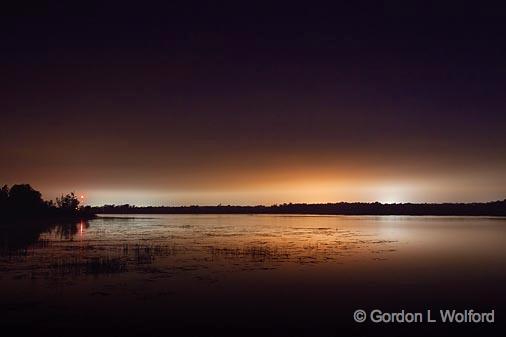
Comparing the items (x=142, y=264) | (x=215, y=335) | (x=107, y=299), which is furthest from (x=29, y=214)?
(x=215, y=335)

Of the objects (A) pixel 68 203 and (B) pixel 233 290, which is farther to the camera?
(A) pixel 68 203

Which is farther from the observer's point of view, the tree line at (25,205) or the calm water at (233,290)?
the tree line at (25,205)

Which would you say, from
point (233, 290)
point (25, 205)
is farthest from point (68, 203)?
point (233, 290)

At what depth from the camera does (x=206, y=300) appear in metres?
20.9

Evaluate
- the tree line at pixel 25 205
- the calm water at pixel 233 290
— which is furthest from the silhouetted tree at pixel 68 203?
the calm water at pixel 233 290

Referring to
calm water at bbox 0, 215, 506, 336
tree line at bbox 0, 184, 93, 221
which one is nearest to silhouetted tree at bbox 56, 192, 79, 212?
tree line at bbox 0, 184, 93, 221

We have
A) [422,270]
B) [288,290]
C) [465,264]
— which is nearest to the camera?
[288,290]

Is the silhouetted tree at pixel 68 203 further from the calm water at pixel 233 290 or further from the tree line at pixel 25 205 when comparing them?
the calm water at pixel 233 290

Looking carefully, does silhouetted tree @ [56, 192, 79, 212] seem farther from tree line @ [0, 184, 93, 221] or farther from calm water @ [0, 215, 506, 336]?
calm water @ [0, 215, 506, 336]

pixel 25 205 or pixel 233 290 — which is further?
pixel 25 205

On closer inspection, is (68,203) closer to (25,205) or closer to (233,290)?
(25,205)

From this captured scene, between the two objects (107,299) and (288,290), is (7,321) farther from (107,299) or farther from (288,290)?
(288,290)

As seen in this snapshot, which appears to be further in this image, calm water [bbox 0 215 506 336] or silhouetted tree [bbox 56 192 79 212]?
silhouetted tree [bbox 56 192 79 212]

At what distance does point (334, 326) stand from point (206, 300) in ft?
21.6
